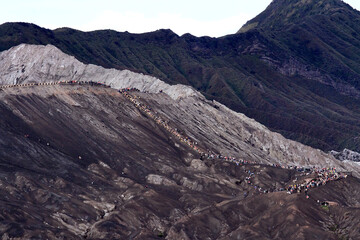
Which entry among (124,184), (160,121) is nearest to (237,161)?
(160,121)

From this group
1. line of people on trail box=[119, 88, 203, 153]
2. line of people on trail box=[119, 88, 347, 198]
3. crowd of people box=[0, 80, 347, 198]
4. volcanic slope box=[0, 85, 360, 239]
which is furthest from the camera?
line of people on trail box=[119, 88, 203, 153]

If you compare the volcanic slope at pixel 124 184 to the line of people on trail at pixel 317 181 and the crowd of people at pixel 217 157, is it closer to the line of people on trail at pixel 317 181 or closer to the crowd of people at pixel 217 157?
the crowd of people at pixel 217 157

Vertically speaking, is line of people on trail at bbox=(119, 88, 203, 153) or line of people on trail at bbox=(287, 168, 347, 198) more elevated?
line of people on trail at bbox=(119, 88, 203, 153)

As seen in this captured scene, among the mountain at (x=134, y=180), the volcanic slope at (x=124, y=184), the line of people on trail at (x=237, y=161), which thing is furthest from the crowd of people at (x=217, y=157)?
the volcanic slope at (x=124, y=184)

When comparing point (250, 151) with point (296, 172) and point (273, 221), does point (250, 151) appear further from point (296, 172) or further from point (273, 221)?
point (273, 221)

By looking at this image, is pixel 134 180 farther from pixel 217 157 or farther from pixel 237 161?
pixel 237 161

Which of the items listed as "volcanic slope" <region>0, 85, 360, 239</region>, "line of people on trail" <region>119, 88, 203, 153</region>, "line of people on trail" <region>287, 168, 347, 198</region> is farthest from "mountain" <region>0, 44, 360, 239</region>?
"line of people on trail" <region>287, 168, 347, 198</region>

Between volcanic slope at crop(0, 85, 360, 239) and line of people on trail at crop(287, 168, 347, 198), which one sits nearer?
volcanic slope at crop(0, 85, 360, 239)

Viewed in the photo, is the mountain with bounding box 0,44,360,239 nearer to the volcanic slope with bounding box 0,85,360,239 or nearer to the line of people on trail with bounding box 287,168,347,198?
the volcanic slope with bounding box 0,85,360,239
